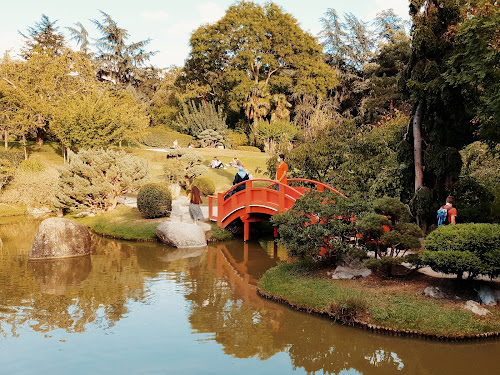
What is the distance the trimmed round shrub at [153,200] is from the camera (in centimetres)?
1916

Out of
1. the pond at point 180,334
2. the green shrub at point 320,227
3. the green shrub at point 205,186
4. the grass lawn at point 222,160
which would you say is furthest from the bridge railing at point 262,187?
the grass lawn at point 222,160

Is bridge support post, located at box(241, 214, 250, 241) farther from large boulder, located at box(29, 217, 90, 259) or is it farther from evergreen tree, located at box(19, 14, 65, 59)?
evergreen tree, located at box(19, 14, 65, 59)

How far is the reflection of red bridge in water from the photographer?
15273 mm

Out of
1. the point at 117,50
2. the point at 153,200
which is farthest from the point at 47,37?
the point at 153,200

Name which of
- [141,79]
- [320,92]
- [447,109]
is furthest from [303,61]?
[447,109]

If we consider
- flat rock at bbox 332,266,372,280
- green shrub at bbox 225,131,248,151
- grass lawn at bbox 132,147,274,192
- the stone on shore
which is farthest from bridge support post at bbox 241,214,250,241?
green shrub at bbox 225,131,248,151

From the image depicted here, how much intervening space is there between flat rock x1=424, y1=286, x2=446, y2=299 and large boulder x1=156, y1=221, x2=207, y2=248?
929cm

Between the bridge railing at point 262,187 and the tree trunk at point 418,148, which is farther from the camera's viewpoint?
the bridge railing at point 262,187

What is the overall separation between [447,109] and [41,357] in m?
11.2

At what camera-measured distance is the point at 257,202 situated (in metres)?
16.6

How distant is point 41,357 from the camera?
25.5ft

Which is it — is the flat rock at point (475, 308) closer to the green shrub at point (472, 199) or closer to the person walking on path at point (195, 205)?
the green shrub at point (472, 199)

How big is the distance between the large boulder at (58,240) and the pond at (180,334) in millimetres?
1531

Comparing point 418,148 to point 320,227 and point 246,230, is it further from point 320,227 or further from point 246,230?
point 246,230
